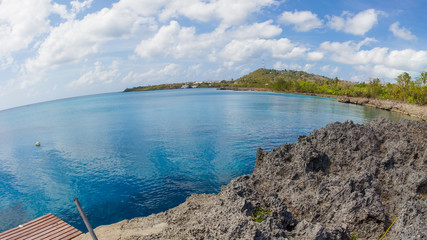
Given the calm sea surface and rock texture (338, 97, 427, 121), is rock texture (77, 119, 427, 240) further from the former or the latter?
rock texture (338, 97, 427, 121)

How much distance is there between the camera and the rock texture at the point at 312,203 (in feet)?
26.8

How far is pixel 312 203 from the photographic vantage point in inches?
445

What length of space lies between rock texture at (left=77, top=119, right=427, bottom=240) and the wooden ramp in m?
1.11

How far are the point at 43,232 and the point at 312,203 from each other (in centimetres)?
1440

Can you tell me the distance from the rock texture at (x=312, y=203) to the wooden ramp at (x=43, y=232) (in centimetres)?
111

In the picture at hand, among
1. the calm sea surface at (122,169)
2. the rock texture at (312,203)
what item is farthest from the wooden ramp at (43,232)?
the calm sea surface at (122,169)

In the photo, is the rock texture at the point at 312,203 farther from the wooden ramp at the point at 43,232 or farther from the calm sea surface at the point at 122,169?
the calm sea surface at the point at 122,169

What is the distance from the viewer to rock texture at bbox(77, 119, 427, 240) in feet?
26.8

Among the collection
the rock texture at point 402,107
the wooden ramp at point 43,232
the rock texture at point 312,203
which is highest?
the rock texture at point 402,107

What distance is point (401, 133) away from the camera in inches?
903

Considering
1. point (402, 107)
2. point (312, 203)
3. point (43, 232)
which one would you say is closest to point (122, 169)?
point (43, 232)

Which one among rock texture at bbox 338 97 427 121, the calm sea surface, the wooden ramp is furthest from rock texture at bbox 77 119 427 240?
rock texture at bbox 338 97 427 121

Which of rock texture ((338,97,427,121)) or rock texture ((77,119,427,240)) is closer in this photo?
rock texture ((77,119,427,240))

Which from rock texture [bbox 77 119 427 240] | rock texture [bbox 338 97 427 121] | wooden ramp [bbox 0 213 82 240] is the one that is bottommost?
wooden ramp [bbox 0 213 82 240]
